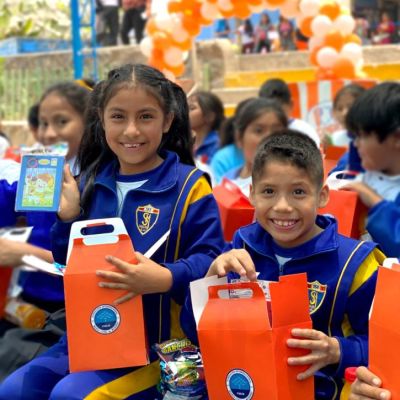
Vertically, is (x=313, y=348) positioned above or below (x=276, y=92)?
below

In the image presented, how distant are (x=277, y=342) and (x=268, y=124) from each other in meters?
2.50

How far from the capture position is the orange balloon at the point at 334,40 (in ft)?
28.3

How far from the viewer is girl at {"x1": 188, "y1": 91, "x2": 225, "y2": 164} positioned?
582 cm

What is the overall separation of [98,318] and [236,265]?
43cm

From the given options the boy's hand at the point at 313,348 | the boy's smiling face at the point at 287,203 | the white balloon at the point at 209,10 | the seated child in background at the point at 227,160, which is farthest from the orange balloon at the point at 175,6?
the boy's hand at the point at 313,348

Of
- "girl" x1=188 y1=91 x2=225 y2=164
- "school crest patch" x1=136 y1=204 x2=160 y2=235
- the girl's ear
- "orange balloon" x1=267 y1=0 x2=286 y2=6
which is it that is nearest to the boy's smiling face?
"school crest patch" x1=136 y1=204 x2=160 y2=235

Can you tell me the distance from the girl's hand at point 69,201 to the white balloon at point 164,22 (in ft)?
20.8

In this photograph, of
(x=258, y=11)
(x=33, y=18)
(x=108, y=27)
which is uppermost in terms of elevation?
(x=33, y=18)

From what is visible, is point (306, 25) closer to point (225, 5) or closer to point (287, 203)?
point (225, 5)

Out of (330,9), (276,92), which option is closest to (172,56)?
(330,9)

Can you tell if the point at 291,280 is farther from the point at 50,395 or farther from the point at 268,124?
the point at 268,124

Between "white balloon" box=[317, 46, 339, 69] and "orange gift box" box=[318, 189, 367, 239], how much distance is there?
6.45m

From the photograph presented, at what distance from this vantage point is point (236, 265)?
2.03m

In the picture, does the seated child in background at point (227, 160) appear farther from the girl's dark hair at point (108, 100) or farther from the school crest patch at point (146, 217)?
the school crest patch at point (146, 217)
